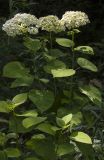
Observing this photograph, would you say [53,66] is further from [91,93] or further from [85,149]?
[85,149]

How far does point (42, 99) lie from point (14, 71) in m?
Result: 0.20

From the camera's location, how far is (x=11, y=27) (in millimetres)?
2596

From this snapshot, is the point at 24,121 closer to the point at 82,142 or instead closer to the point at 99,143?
the point at 82,142

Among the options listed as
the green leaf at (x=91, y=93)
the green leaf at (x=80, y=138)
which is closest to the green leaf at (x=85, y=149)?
the green leaf at (x=80, y=138)

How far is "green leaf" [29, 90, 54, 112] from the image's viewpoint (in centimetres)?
249

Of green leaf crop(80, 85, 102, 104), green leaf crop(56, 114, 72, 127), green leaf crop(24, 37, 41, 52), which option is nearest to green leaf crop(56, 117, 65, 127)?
green leaf crop(56, 114, 72, 127)

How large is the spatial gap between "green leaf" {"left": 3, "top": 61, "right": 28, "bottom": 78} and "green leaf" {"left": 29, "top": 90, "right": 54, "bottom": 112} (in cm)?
11

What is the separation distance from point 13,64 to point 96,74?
3635 mm

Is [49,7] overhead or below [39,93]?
below

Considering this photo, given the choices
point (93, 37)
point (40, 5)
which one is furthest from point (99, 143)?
point (40, 5)

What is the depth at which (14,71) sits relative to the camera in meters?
2.59

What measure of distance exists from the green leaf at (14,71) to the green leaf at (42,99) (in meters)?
0.11

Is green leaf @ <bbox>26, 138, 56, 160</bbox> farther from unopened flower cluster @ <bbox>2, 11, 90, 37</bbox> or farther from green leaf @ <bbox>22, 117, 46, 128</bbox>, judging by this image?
unopened flower cluster @ <bbox>2, 11, 90, 37</bbox>

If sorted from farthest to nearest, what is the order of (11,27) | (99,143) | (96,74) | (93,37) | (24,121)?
1. (93,37)
2. (96,74)
3. (99,143)
4. (11,27)
5. (24,121)
